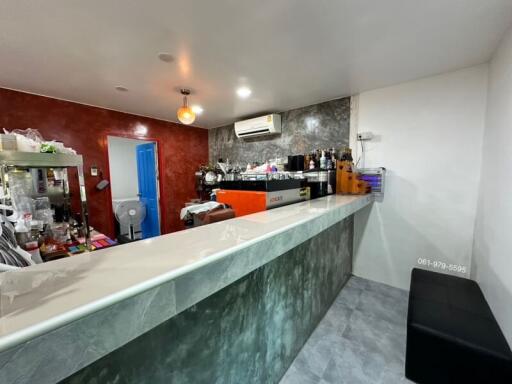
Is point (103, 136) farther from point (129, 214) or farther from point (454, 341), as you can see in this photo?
point (454, 341)

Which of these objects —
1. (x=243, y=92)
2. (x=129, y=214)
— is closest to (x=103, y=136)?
(x=129, y=214)

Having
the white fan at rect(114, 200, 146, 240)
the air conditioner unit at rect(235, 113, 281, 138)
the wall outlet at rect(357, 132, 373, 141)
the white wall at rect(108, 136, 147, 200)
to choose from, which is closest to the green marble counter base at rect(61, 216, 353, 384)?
the wall outlet at rect(357, 132, 373, 141)

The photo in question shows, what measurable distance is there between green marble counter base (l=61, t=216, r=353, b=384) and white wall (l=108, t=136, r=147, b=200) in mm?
4362

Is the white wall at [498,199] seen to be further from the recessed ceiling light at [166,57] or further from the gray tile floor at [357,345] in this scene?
the recessed ceiling light at [166,57]

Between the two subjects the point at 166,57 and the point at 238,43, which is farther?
the point at 166,57

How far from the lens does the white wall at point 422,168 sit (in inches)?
79.0

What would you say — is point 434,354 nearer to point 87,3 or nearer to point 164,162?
point 87,3

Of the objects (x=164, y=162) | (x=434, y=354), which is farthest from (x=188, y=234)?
(x=164, y=162)

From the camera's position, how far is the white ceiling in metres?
1.30

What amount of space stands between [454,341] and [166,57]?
284cm

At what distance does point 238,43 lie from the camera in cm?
163

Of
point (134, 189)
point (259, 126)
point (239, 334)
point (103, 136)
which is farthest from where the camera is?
point (134, 189)

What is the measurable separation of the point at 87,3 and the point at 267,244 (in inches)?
67.3

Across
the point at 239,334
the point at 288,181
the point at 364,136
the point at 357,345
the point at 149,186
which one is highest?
the point at 364,136
